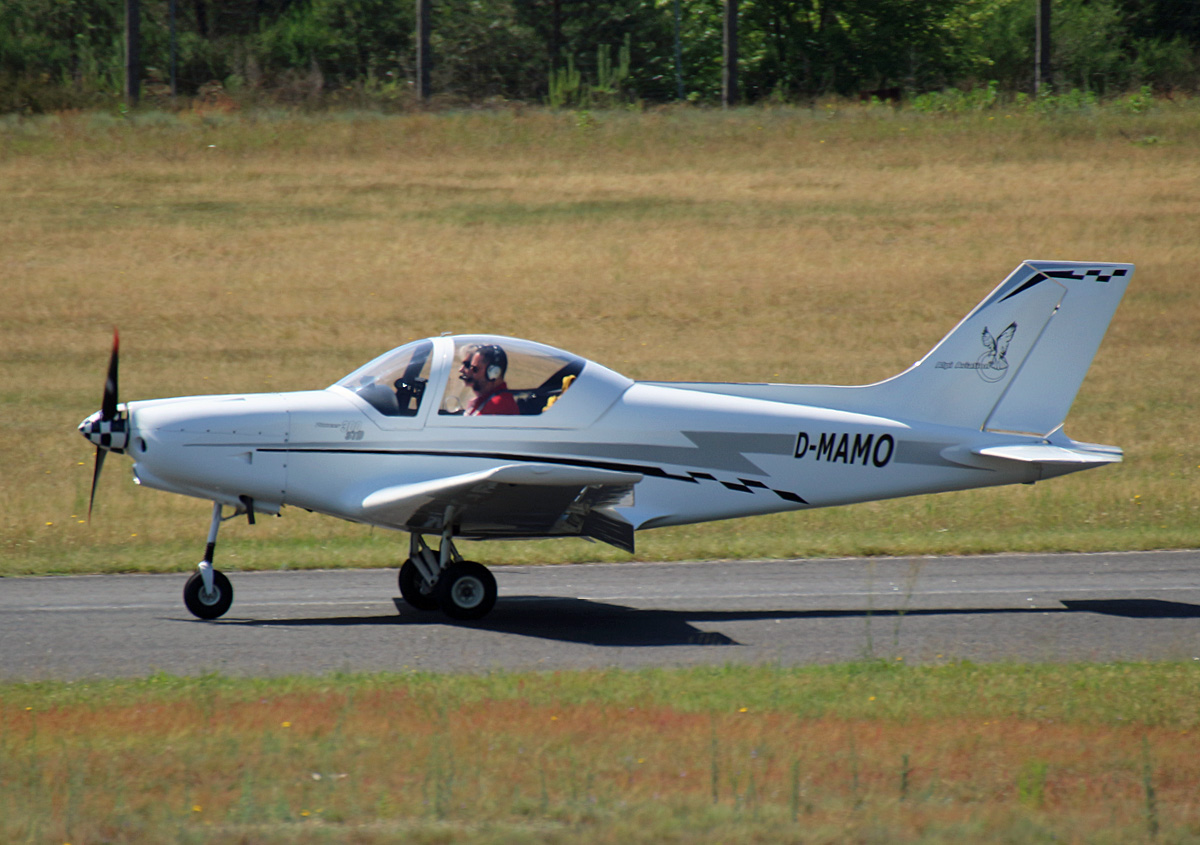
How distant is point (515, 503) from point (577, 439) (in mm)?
853

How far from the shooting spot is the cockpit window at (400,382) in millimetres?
9602

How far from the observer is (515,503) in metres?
9.16

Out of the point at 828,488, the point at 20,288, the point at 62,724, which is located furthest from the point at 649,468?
the point at 20,288

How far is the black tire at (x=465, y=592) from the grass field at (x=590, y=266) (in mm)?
2735

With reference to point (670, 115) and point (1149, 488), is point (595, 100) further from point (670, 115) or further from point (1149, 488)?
point (1149, 488)

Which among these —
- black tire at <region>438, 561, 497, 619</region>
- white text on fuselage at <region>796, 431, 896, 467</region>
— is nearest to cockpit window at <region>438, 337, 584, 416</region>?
black tire at <region>438, 561, 497, 619</region>

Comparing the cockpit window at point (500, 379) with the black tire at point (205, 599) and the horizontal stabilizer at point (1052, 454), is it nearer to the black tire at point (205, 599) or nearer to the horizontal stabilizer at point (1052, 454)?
the black tire at point (205, 599)

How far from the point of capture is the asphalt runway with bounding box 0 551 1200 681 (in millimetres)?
8547

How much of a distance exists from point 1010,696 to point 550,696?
→ 2746 millimetres

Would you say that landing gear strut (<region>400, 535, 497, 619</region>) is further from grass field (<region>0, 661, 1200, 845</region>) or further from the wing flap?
grass field (<region>0, 661, 1200, 845</region>)

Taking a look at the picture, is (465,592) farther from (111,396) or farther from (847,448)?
(847,448)

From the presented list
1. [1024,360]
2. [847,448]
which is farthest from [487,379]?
[1024,360]

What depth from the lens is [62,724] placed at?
21.6ft

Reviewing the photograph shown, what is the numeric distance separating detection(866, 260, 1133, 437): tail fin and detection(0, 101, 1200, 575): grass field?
2492mm
